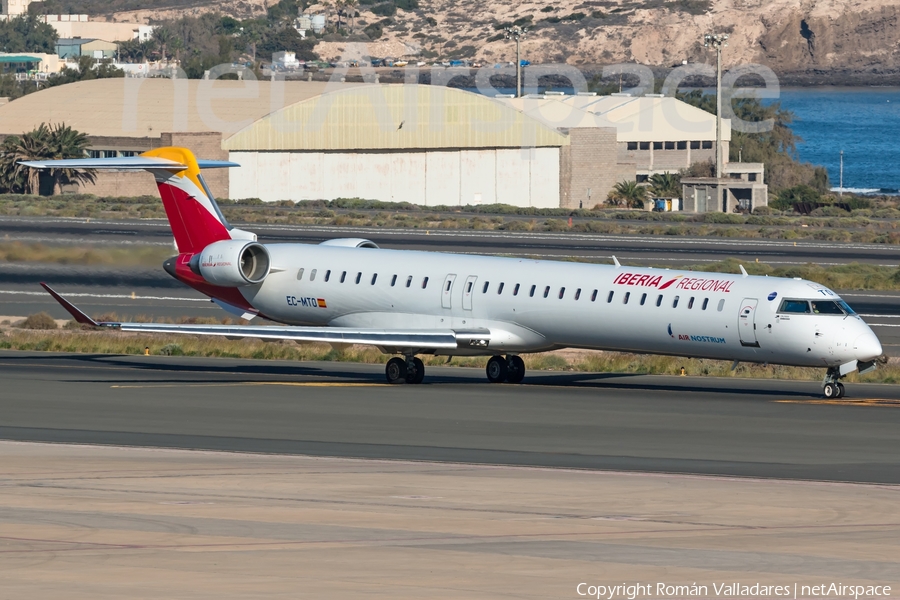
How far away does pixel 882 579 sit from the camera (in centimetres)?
1321

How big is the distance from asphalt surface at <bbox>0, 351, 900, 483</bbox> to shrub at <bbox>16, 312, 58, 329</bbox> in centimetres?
1027

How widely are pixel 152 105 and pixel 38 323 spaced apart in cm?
6059

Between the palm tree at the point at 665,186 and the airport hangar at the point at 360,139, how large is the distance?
1904 millimetres

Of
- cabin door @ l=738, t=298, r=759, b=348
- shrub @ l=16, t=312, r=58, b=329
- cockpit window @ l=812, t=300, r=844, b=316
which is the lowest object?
shrub @ l=16, t=312, r=58, b=329

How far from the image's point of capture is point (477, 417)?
27.9m

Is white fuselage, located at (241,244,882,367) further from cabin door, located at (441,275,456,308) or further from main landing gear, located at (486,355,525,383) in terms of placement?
main landing gear, located at (486,355,525,383)

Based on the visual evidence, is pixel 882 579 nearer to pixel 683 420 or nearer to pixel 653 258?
pixel 683 420

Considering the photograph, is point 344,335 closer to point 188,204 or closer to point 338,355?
point 188,204

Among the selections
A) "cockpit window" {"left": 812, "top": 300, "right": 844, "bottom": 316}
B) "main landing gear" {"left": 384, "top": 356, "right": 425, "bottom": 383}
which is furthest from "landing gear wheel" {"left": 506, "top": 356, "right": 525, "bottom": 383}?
"cockpit window" {"left": 812, "top": 300, "right": 844, "bottom": 316}

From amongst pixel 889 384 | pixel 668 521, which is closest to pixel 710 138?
pixel 889 384

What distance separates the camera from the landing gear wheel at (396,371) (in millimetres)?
33281

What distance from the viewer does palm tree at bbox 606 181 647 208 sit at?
106 metres

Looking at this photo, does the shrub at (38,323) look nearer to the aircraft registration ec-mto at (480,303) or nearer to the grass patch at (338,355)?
the grass patch at (338,355)

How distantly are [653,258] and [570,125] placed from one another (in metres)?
39.4
